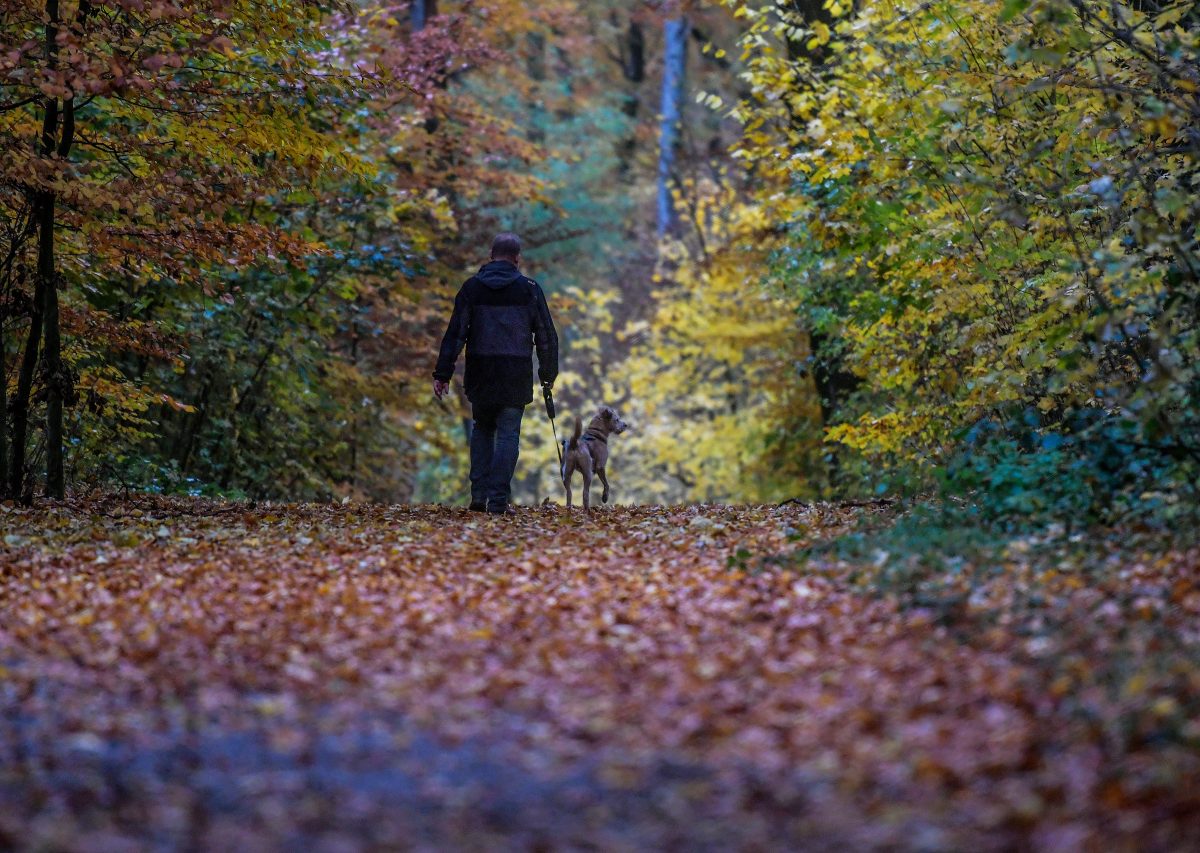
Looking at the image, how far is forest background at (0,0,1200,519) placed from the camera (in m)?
7.92

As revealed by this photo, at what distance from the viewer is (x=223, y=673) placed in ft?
16.6

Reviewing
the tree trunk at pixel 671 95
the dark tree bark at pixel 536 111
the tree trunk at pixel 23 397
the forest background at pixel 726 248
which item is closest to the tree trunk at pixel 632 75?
the dark tree bark at pixel 536 111

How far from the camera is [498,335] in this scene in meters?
11.2

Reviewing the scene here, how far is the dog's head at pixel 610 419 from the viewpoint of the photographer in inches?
464

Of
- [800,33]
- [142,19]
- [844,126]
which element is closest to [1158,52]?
[844,126]

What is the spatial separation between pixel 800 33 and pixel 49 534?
23.8ft

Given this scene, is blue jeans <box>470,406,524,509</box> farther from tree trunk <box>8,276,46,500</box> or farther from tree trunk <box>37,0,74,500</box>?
tree trunk <box>8,276,46,500</box>

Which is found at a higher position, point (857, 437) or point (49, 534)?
point (857, 437)

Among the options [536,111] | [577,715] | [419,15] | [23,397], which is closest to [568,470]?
[23,397]

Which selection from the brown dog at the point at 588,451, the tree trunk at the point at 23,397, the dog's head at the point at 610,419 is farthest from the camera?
the dog's head at the point at 610,419

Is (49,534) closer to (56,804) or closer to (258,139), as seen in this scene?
(258,139)

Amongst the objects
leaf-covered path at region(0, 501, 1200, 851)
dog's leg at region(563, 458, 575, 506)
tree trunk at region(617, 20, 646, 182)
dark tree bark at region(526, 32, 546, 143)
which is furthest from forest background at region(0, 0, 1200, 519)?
tree trunk at region(617, 20, 646, 182)

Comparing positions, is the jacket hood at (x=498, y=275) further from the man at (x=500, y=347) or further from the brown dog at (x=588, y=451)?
the brown dog at (x=588, y=451)

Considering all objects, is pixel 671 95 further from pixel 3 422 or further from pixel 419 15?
pixel 3 422
